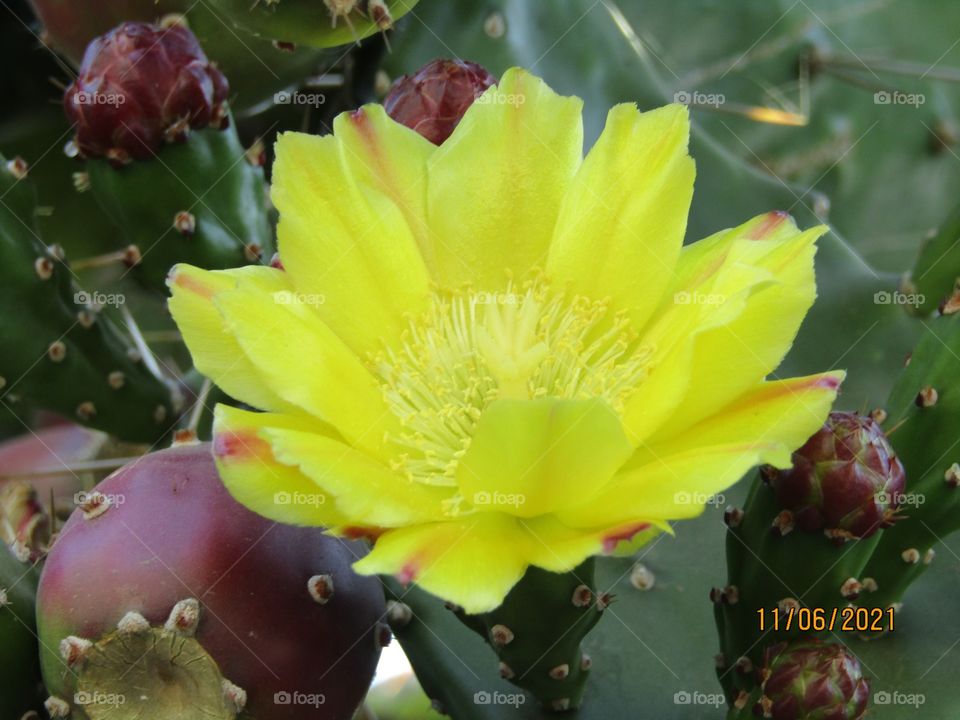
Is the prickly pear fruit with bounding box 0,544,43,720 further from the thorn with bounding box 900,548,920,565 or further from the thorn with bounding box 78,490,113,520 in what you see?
the thorn with bounding box 900,548,920,565

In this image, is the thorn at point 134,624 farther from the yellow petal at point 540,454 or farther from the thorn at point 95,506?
the yellow petal at point 540,454

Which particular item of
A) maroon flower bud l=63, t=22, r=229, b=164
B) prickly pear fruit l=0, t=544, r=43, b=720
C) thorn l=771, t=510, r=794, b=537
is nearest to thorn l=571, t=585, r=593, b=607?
thorn l=771, t=510, r=794, b=537

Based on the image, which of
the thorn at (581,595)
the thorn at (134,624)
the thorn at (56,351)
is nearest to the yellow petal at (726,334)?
the thorn at (581,595)

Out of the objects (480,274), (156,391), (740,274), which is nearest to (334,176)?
(480,274)

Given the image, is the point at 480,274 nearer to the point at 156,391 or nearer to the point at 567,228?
the point at 567,228

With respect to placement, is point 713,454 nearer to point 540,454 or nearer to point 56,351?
point 540,454

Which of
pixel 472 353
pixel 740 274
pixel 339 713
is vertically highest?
pixel 740 274

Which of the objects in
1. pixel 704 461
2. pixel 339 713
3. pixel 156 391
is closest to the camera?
pixel 704 461
